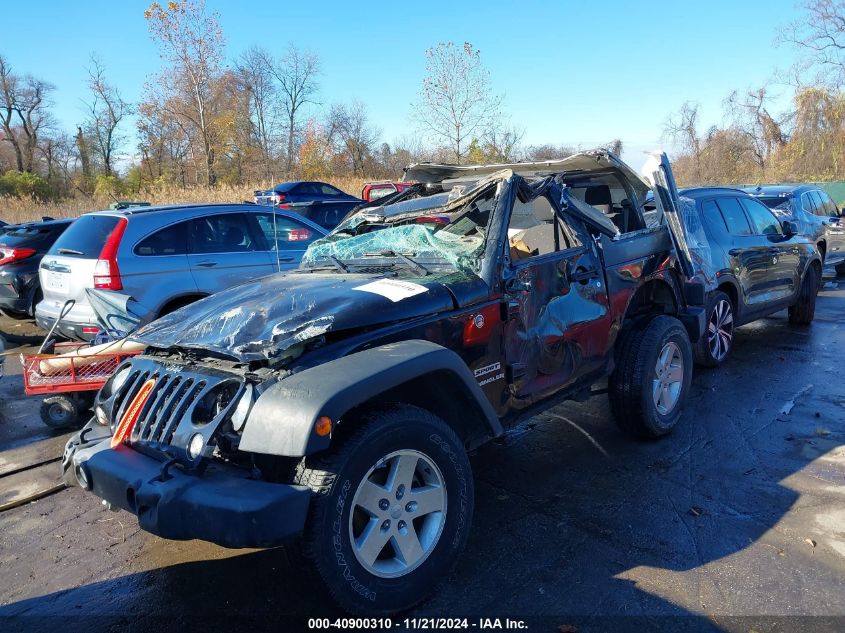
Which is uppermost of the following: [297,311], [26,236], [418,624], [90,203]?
[90,203]

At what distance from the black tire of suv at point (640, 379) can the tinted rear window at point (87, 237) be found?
206 inches

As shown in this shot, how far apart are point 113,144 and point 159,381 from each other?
53.6 meters

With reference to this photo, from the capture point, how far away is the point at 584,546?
3273 millimetres

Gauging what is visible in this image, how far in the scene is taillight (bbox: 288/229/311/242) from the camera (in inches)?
312

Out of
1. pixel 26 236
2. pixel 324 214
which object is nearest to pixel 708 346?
pixel 324 214

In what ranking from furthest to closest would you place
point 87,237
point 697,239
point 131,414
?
point 87,237 < point 697,239 < point 131,414

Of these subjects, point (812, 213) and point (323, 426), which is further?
point (812, 213)

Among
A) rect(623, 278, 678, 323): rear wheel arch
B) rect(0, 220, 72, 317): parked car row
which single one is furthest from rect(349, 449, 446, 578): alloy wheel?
rect(0, 220, 72, 317): parked car row

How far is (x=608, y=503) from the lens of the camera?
374 cm

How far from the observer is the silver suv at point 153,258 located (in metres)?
Result: 6.25

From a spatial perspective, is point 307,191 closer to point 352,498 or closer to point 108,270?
point 108,270

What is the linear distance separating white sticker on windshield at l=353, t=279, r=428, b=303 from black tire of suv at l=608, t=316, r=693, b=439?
201 cm

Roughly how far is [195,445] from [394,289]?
120 centimetres

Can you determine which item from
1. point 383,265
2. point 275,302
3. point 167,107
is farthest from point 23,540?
point 167,107
